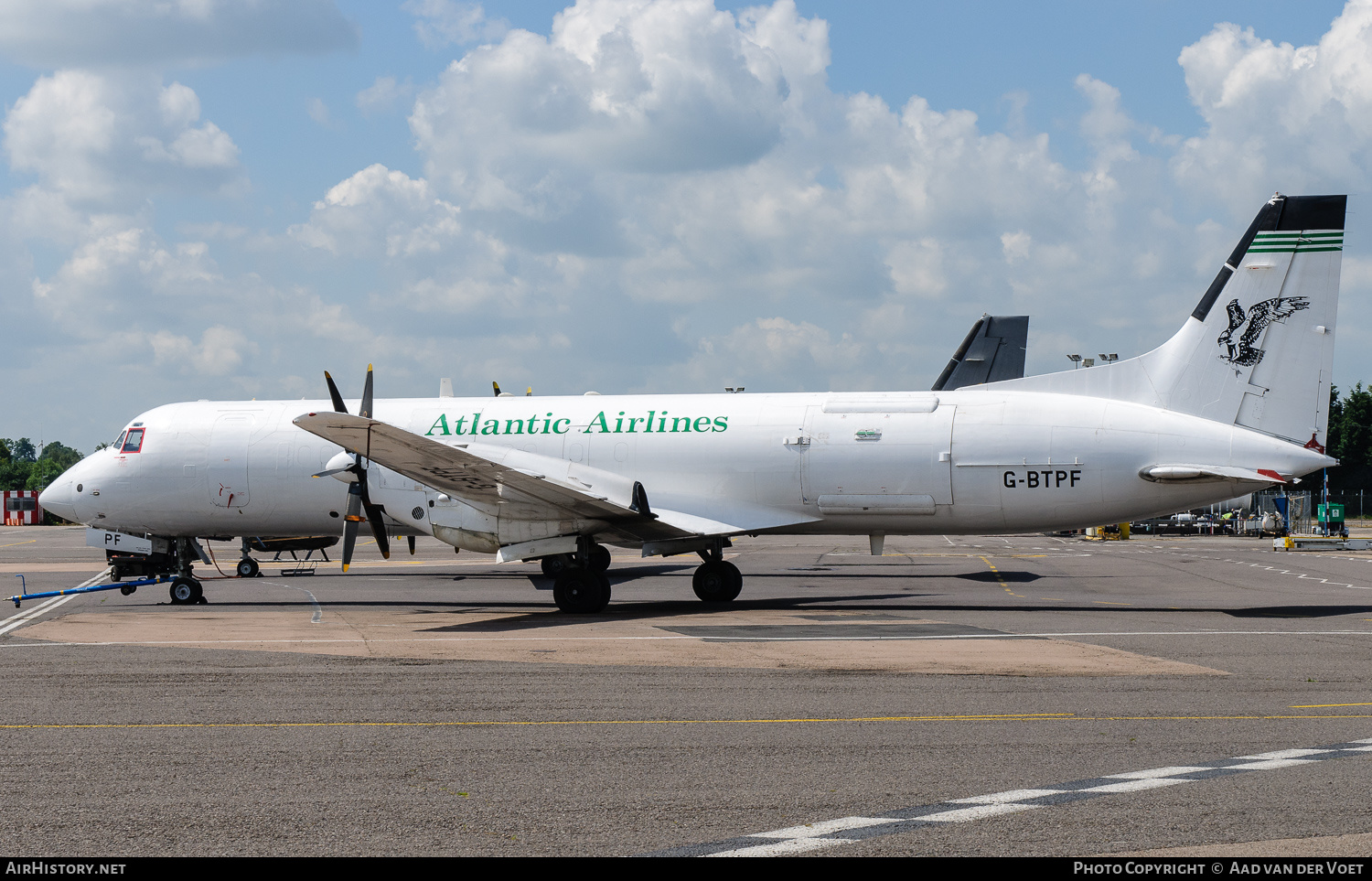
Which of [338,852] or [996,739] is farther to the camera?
[996,739]

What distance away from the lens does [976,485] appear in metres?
20.3

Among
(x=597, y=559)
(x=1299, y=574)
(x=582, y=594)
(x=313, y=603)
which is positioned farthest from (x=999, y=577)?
(x=313, y=603)

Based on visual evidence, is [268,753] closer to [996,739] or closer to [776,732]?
[776,732]

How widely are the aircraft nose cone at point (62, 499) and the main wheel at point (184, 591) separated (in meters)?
→ 3.26

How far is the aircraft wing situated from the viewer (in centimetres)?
1786

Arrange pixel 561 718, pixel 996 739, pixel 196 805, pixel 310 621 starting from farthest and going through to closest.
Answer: pixel 310 621 < pixel 561 718 < pixel 996 739 < pixel 196 805

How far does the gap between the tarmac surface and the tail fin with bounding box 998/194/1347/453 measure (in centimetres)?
370

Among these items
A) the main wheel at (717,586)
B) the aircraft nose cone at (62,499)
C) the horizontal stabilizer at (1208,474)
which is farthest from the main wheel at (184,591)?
the horizontal stabilizer at (1208,474)

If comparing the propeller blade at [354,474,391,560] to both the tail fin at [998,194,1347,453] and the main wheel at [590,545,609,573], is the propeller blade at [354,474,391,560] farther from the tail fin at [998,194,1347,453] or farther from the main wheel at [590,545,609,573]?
the tail fin at [998,194,1347,453]

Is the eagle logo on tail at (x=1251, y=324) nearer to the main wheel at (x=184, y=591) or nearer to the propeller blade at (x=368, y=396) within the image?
the propeller blade at (x=368, y=396)

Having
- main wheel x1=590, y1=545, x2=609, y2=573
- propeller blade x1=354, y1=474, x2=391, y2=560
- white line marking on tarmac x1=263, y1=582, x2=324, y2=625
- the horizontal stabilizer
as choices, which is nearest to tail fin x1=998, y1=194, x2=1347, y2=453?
the horizontal stabilizer

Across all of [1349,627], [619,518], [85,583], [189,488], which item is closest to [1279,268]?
[1349,627]

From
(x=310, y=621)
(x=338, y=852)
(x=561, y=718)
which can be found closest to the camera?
(x=338, y=852)

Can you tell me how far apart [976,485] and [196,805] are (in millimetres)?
15762
